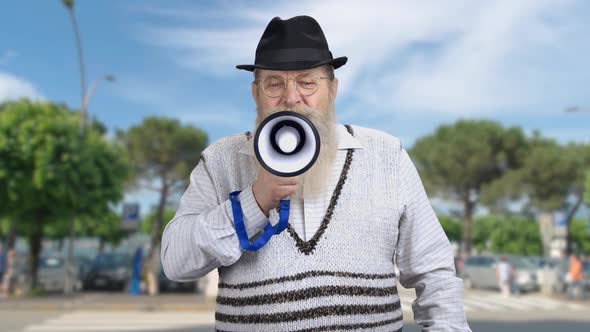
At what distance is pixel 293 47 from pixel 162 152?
4230cm

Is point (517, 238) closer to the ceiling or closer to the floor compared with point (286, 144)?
closer to the ceiling

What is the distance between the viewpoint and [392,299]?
1855 millimetres

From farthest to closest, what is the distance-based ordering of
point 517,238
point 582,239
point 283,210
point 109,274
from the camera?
point 582,239 < point 517,238 < point 109,274 < point 283,210

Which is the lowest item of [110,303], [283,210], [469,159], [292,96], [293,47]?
[110,303]

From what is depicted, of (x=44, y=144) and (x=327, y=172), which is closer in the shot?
(x=327, y=172)

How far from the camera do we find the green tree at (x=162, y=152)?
43031 mm

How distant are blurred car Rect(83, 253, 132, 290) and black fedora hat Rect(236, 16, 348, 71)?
23.7 m

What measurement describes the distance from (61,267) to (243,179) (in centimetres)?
2383

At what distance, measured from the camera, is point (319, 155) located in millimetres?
1741

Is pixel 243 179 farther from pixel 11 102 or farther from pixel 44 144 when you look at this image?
pixel 11 102

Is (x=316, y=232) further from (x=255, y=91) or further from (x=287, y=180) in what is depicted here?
(x=255, y=91)

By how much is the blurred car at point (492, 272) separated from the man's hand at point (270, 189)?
23.1m

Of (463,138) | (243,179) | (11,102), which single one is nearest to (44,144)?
(11,102)

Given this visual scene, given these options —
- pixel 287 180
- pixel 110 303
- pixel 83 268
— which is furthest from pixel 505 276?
pixel 287 180
